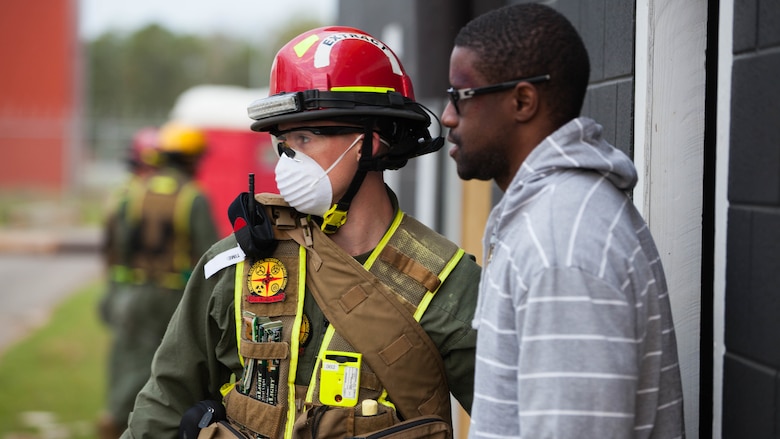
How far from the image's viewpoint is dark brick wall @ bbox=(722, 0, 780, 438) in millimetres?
2229

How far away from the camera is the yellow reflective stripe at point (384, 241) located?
2.66m

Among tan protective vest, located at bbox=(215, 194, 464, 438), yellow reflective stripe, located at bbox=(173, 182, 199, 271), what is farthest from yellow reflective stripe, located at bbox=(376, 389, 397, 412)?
yellow reflective stripe, located at bbox=(173, 182, 199, 271)

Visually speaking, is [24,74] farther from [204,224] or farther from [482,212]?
[482,212]

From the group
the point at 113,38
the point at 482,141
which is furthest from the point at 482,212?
the point at 113,38

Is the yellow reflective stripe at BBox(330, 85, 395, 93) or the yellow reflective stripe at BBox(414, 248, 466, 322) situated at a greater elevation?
the yellow reflective stripe at BBox(330, 85, 395, 93)

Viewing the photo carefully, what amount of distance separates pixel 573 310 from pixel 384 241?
42.8 inches

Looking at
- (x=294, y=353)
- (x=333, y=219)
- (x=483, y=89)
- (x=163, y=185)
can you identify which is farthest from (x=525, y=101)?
(x=163, y=185)

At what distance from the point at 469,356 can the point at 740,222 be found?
795mm

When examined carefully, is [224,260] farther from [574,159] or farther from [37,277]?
[37,277]

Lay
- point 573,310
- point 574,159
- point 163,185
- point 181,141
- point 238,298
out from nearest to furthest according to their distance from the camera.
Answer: point 573,310, point 574,159, point 238,298, point 163,185, point 181,141

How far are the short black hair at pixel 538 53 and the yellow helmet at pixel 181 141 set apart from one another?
5334 mm

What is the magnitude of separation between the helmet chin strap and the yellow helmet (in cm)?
455

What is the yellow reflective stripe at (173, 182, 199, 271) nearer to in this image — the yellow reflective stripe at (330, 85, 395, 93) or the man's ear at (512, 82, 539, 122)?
the yellow reflective stripe at (330, 85, 395, 93)

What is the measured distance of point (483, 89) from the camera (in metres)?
1.96
